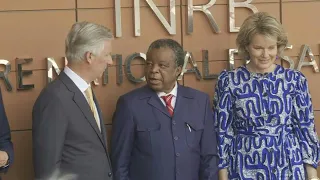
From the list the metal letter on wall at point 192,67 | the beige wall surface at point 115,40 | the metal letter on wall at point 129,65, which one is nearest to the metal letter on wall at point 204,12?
the beige wall surface at point 115,40

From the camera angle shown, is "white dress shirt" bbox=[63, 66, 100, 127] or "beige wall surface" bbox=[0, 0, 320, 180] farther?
"beige wall surface" bbox=[0, 0, 320, 180]

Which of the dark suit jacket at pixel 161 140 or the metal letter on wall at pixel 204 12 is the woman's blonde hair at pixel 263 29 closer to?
the dark suit jacket at pixel 161 140

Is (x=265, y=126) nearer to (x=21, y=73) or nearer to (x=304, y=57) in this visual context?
(x=304, y=57)

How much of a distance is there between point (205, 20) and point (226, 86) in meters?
0.72

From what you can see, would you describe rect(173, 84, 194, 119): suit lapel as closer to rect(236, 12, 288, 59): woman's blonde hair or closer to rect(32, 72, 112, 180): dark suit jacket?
rect(236, 12, 288, 59): woman's blonde hair

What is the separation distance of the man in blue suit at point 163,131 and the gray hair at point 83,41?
0.44 meters

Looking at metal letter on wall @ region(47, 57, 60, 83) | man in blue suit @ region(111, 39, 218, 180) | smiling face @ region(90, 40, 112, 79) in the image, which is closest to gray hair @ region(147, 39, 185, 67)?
man in blue suit @ region(111, 39, 218, 180)

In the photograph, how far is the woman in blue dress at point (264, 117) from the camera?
3588 mm

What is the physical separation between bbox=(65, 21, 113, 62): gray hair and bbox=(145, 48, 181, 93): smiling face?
1.36ft

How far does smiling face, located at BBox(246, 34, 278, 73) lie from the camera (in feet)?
11.7

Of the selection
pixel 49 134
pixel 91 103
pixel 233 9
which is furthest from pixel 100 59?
pixel 233 9

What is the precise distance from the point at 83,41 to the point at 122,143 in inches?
27.0

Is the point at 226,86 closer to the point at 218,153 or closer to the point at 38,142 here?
the point at 218,153

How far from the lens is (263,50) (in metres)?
3.58
